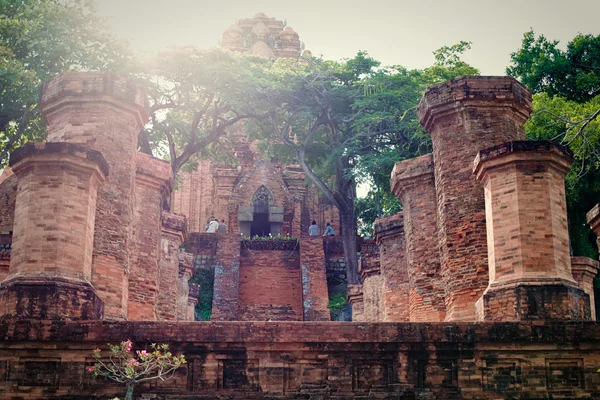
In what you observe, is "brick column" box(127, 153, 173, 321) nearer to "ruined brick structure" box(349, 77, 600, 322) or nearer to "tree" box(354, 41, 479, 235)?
"ruined brick structure" box(349, 77, 600, 322)

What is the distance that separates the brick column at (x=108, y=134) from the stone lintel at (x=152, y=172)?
1.33m

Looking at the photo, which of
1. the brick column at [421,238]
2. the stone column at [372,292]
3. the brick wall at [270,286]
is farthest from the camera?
the brick wall at [270,286]

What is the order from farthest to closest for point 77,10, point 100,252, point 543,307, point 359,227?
point 359,227
point 77,10
point 100,252
point 543,307

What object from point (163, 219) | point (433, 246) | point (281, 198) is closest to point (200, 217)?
point (281, 198)

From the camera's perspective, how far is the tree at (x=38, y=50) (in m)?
25.2

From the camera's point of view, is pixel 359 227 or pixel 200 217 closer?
pixel 359 227

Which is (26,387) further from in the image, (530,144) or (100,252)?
(530,144)

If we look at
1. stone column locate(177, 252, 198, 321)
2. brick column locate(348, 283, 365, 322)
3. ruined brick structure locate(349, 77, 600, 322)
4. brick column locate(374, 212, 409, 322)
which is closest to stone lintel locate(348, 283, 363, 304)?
brick column locate(348, 283, 365, 322)

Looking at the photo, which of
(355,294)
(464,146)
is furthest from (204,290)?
(464,146)

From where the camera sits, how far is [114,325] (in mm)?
12820

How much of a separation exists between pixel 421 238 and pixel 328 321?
12.9 ft

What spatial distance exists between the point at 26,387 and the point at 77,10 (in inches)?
642

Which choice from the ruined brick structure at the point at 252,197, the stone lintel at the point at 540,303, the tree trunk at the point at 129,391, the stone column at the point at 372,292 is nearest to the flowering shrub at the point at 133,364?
the tree trunk at the point at 129,391

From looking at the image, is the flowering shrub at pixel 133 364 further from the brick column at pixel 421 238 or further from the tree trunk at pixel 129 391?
the brick column at pixel 421 238
